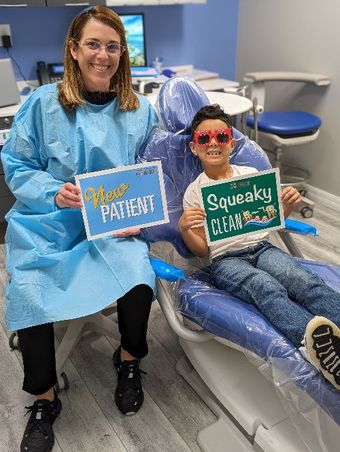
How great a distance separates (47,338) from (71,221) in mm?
356

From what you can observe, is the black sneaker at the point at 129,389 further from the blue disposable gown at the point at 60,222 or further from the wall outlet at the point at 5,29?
the wall outlet at the point at 5,29

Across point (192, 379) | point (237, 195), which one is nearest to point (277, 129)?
point (237, 195)

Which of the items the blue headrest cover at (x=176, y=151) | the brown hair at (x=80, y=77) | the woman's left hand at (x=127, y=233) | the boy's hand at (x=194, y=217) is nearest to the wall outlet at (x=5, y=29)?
the brown hair at (x=80, y=77)

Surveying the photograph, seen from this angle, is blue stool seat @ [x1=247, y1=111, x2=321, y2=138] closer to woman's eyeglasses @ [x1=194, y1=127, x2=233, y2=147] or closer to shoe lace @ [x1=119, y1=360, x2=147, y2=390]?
woman's eyeglasses @ [x1=194, y1=127, x2=233, y2=147]

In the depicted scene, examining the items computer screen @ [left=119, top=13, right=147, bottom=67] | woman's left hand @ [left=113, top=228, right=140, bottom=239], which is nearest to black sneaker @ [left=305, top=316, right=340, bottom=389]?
woman's left hand @ [left=113, top=228, right=140, bottom=239]

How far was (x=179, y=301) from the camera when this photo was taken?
4.64 feet

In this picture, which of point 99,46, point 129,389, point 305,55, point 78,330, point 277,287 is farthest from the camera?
point 305,55

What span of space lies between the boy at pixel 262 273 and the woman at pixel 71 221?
8.1 inches

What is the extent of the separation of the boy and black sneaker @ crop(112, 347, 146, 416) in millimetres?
408

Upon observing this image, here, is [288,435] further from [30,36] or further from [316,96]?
[30,36]

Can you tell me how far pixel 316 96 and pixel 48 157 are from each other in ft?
6.60

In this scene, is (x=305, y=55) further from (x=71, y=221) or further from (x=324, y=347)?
(x=324, y=347)

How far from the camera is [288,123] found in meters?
2.72

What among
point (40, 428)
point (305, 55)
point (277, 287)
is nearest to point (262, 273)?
point (277, 287)
